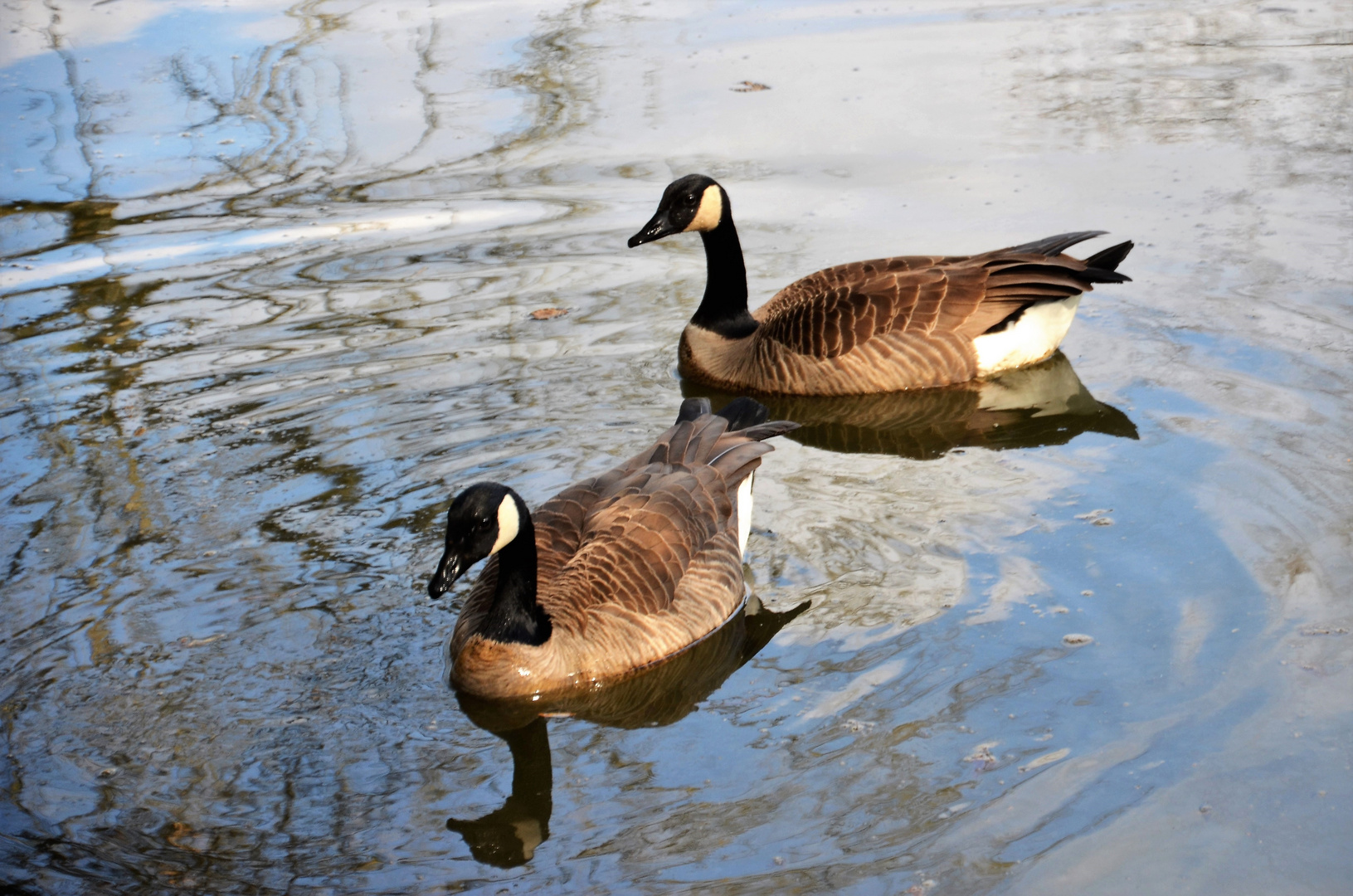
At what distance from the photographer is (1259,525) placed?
6250mm

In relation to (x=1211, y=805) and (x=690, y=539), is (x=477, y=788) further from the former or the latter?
(x=1211, y=805)

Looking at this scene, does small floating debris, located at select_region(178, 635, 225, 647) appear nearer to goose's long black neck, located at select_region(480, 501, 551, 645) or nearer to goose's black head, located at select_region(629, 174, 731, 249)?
goose's long black neck, located at select_region(480, 501, 551, 645)

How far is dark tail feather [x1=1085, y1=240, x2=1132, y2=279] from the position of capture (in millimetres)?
8141

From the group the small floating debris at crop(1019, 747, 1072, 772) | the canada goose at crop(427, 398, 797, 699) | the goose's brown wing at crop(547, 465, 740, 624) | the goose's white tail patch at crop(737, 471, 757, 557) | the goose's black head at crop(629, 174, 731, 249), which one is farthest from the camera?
the goose's black head at crop(629, 174, 731, 249)

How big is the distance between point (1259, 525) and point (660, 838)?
3275 millimetres

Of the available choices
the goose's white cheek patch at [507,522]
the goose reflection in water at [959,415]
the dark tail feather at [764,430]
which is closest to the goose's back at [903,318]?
the goose reflection in water at [959,415]

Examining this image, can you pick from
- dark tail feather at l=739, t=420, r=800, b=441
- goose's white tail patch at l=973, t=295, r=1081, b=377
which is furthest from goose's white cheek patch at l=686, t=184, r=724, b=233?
dark tail feather at l=739, t=420, r=800, b=441

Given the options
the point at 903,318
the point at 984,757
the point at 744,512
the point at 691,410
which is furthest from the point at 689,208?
the point at 984,757

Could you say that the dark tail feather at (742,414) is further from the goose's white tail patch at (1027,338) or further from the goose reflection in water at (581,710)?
the goose's white tail patch at (1027,338)

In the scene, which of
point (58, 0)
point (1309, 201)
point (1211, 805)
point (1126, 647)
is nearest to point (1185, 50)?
point (1309, 201)

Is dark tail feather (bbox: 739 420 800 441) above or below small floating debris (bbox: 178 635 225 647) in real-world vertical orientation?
above

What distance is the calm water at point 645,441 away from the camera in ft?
15.2

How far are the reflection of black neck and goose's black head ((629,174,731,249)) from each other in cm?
412

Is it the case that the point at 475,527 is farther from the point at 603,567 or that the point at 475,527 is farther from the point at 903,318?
the point at 903,318
